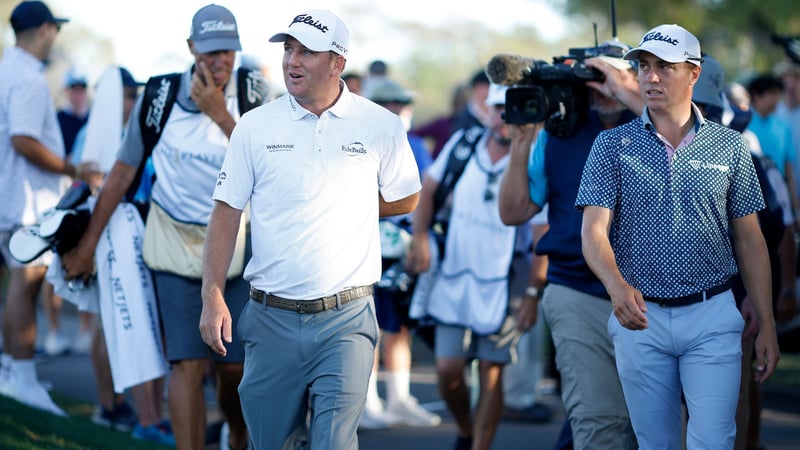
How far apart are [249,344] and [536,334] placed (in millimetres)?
5420

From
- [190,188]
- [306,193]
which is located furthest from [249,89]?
[306,193]

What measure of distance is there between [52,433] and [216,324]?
105 inches

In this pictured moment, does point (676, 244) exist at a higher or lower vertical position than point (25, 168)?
lower

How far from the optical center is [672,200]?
16.9ft

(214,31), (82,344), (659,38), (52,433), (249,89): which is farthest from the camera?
(82,344)

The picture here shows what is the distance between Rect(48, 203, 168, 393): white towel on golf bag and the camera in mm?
6812

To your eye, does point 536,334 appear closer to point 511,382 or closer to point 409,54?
point 511,382

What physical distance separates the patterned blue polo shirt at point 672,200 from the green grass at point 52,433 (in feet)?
11.2

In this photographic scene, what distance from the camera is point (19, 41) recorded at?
8.54 meters

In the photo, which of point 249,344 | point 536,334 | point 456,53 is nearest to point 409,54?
point 456,53

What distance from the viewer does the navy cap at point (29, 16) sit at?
27.8 ft

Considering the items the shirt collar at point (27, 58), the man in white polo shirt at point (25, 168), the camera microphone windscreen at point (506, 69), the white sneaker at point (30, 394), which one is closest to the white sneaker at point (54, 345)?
the man in white polo shirt at point (25, 168)

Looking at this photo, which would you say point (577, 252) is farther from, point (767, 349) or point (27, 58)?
point (27, 58)

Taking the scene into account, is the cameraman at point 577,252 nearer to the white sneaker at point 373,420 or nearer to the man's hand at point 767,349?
the man's hand at point 767,349
